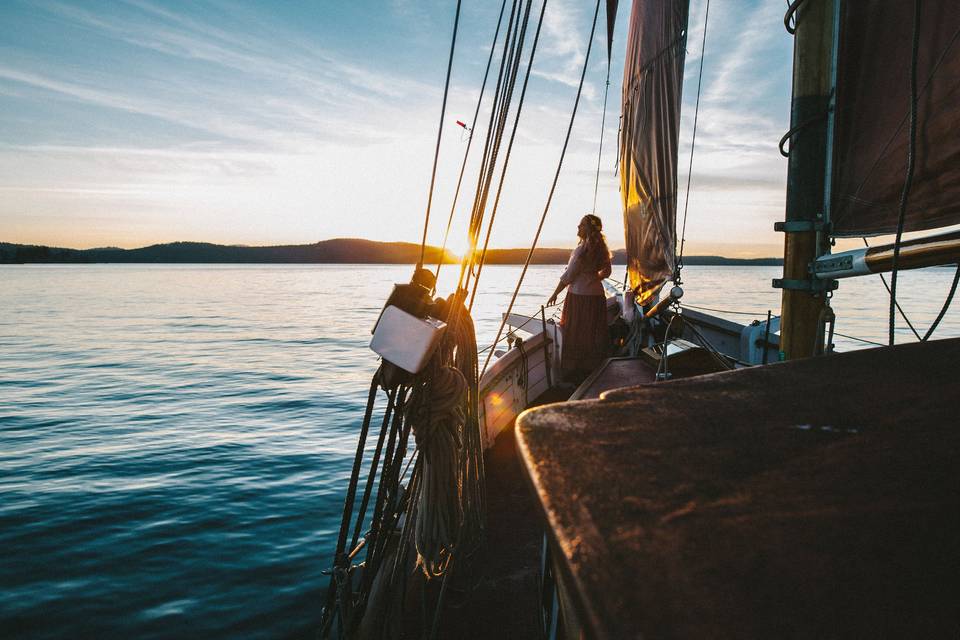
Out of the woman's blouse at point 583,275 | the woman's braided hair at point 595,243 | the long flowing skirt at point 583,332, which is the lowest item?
the long flowing skirt at point 583,332

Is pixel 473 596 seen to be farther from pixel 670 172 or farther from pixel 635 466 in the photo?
pixel 670 172

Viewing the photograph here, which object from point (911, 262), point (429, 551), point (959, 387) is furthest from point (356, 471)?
point (911, 262)

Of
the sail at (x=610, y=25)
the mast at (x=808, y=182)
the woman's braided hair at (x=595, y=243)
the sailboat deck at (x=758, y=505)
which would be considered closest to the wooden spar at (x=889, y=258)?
the mast at (x=808, y=182)

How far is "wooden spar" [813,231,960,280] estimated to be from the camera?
7.02ft

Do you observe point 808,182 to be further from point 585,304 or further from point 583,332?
point 583,332

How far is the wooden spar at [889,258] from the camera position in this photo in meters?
2.14

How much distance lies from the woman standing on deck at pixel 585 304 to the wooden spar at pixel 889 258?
3369mm

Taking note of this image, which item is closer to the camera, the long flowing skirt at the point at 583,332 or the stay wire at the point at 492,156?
the stay wire at the point at 492,156

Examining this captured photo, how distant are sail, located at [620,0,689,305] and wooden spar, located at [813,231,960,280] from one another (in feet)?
14.0

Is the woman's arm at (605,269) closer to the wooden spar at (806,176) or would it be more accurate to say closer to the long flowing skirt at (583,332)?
the long flowing skirt at (583,332)

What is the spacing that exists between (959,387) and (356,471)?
232 cm

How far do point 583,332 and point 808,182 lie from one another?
12.3 ft

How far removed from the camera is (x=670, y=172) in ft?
23.9

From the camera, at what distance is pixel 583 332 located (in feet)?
21.2
